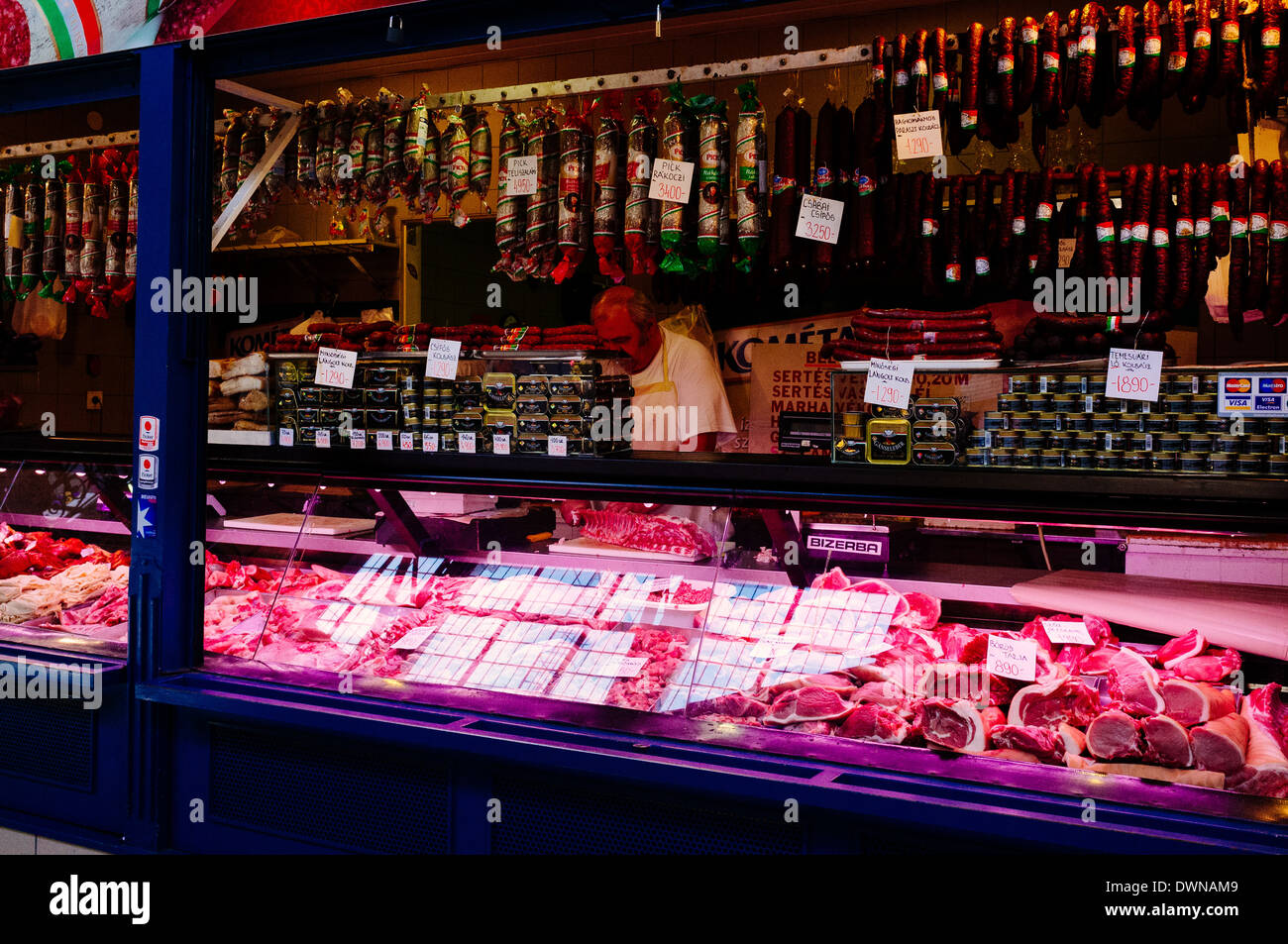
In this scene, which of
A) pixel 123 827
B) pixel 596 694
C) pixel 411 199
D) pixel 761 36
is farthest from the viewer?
pixel 761 36

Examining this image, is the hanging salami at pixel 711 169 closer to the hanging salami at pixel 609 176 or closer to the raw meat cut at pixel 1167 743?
the hanging salami at pixel 609 176

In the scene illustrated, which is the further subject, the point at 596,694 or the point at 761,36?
the point at 761,36

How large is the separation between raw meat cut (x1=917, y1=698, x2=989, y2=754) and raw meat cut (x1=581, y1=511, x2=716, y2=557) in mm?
1017

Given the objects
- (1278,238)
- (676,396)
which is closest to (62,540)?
(676,396)

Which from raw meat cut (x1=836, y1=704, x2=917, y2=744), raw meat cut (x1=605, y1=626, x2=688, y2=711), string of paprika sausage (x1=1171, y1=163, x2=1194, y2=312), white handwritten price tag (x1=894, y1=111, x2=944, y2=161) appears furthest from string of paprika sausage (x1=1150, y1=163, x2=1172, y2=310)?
raw meat cut (x1=605, y1=626, x2=688, y2=711)

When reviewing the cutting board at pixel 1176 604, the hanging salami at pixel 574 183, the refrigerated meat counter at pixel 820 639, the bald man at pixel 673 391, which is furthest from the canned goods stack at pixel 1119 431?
the bald man at pixel 673 391

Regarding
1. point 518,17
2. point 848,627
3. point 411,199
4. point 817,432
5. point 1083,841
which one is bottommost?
point 1083,841

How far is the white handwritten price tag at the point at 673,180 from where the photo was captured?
3.77 m

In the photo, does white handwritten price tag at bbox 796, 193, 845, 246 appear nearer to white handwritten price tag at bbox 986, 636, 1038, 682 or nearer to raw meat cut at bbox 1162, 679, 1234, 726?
white handwritten price tag at bbox 986, 636, 1038, 682

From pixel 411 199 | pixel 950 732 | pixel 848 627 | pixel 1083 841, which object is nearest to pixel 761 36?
pixel 411 199

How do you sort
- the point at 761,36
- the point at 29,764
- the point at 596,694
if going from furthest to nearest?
the point at 761,36 < the point at 29,764 < the point at 596,694

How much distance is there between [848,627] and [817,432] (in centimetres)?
130

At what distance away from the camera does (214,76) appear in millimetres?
3643
